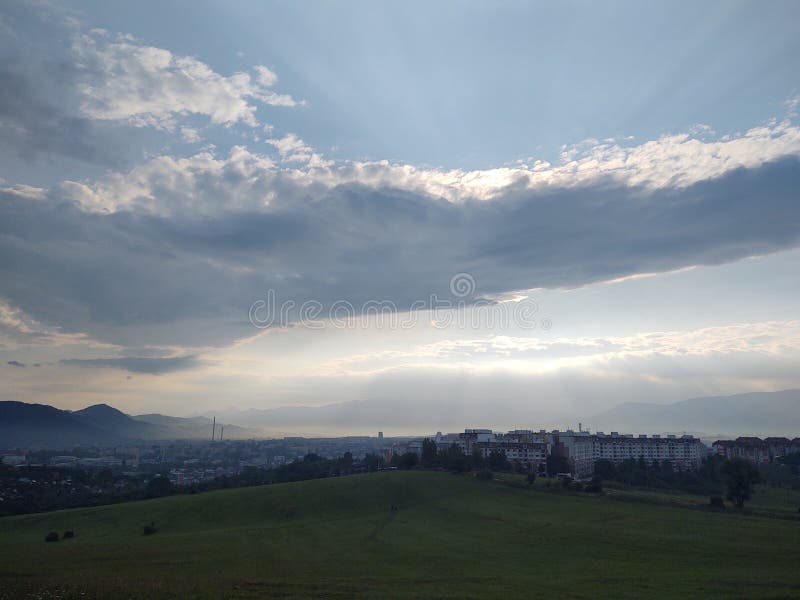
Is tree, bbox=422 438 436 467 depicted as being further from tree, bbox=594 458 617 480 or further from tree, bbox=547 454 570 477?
tree, bbox=594 458 617 480

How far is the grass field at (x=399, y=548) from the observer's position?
32750 mm

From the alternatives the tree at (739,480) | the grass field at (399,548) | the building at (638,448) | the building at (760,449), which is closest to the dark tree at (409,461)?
the grass field at (399,548)

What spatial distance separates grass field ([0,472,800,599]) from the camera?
32.8 m

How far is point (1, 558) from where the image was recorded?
158 feet

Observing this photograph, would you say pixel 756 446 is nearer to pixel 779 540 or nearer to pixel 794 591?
pixel 779 540

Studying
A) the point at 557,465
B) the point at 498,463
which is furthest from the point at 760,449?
the point at 498,463

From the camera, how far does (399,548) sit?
49875mm

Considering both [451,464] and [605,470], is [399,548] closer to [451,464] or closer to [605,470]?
[451,464]

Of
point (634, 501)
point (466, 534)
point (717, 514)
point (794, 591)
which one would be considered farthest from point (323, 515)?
point (794, 591)

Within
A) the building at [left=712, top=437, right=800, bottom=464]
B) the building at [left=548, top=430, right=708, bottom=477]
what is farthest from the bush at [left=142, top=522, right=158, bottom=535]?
the building at [left=712, top=437, right=800, bottom=464]

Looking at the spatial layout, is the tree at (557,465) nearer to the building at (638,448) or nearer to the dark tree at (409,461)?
the dark tree at (409,461)

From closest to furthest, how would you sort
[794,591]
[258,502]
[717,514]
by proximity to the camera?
[794,591] → [717,514] → [258,502]

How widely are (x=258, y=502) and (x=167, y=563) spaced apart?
3870 centimetres

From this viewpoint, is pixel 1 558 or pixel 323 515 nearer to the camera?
pixel 1 558
